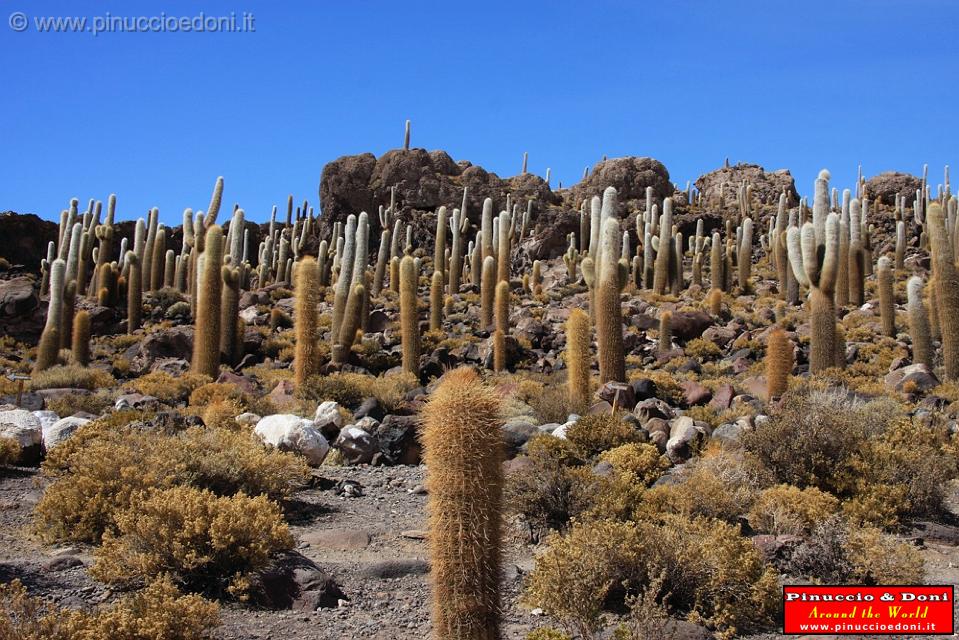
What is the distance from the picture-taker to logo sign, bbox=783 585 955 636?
5.62 metres

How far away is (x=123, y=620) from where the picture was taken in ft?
14.6

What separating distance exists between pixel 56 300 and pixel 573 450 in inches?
635

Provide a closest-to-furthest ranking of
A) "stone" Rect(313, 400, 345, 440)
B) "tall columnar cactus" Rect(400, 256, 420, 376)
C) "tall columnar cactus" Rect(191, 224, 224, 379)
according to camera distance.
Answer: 1. "stone" Rect(313, 400, 345, 440)
2. "tall columnar cactus" Rect(191, 224, 224, 379)
3. "tall columnar cactus" Rect(400, 256, 420, 376)

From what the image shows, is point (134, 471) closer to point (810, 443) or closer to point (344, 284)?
point (810, 443)

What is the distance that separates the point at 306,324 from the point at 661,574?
11156 mm

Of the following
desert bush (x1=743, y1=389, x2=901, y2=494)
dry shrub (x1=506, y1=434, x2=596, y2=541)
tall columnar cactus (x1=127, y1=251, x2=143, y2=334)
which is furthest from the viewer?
tall columnar cactus (x1=127, y1=251, x2=143, y2=334)

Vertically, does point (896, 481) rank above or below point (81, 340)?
below

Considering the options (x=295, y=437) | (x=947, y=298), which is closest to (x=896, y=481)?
(x=295, y=437)

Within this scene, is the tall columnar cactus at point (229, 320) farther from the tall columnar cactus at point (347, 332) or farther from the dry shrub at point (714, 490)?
the dry shrub at point (714, 490)

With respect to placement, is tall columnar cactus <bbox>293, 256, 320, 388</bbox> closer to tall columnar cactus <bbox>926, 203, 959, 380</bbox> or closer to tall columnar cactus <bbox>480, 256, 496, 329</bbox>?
tall columnar cactus <bbox>480, 256, 496, 329</bbox>

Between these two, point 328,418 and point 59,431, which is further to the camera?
point 328,418

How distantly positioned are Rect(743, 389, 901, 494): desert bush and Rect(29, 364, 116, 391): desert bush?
1352 cm

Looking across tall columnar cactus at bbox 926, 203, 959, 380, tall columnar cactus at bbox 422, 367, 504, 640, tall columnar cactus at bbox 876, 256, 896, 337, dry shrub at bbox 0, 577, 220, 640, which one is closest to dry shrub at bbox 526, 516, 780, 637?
tall columnar cactus at bbox 422, 367, 504, 640

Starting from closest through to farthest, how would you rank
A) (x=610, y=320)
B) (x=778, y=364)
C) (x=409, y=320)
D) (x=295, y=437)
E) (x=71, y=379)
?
(x=295, y=437) → (x=778, y=364) → (x=610, y=320) → (x=71, y=379) → (x=409, y=320)
